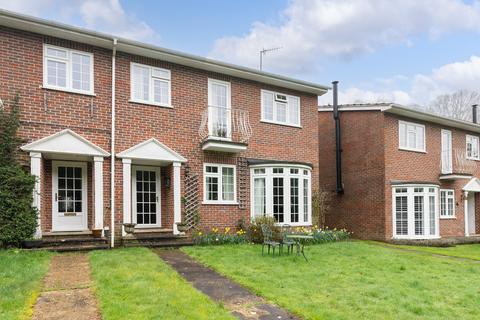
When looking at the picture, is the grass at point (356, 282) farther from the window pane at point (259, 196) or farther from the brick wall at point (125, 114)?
the brick wall at point (125, 114)

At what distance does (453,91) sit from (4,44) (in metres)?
44.7

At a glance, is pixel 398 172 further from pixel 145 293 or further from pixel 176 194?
pixel 145 293

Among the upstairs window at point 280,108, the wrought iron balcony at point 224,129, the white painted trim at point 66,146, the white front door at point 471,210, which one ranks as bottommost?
the white front door at point 471,210

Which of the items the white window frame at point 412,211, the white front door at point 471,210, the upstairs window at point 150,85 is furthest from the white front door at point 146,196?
the white front door at point 471,210

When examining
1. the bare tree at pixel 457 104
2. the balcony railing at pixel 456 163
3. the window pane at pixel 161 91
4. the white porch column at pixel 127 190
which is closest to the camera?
the white porch column at pixel 127 190

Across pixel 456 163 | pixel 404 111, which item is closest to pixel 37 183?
pixel 404 111

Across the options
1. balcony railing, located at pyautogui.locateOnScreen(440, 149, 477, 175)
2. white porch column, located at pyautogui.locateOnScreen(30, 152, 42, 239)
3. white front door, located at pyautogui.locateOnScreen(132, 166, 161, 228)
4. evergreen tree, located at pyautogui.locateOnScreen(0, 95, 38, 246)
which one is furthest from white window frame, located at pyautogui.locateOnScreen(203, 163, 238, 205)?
balcony railing, located at pyautogui.locateOnScreen(440, 149, 477, 175)

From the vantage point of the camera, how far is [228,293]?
6.77m

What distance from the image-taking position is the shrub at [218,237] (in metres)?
12.7

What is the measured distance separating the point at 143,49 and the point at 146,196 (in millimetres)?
4769

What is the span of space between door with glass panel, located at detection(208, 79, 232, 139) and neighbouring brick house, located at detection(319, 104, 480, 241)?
23.7 ft

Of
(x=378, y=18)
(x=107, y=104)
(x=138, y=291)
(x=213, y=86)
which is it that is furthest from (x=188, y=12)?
(x=138, y=291)

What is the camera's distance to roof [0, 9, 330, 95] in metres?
10.6

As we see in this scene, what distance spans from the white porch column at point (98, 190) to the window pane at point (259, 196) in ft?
18.0
